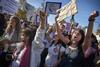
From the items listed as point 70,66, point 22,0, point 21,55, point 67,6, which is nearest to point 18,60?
point 21,55

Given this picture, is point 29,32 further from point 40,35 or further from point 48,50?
point 48,50

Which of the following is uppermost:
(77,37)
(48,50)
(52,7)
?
(52,7)

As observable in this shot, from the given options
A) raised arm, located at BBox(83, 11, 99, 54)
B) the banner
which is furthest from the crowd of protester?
the banner

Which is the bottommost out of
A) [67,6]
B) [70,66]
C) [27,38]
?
[70,66]

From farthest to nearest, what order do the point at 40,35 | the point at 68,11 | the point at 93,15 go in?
the point at 68,11 < the point at 40,35 < the point at 93,15

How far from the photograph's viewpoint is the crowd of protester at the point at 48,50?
3.90 m

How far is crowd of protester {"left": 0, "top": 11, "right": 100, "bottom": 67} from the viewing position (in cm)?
390

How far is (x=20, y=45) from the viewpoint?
14.0ft

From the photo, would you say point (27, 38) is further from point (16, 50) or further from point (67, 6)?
point (67, 6)

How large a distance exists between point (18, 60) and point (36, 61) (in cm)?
24

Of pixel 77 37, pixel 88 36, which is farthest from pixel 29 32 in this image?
pixel 88 36

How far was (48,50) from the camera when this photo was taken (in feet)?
14.1

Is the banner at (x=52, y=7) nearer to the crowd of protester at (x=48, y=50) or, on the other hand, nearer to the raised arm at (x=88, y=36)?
the crowd of protester at (x=48, y=50)

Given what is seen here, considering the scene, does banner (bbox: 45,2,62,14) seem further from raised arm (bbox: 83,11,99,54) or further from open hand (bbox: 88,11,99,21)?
open hand (bbox: 88,11,99,21)
